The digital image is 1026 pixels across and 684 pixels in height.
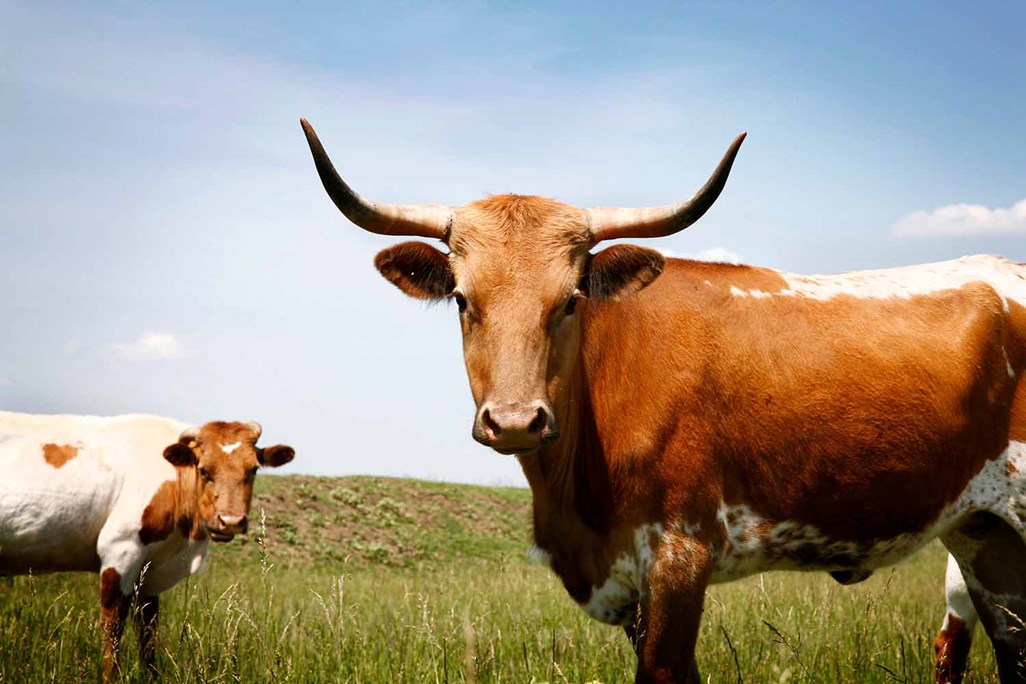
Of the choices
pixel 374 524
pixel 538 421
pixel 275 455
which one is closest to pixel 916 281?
pixel 538 421

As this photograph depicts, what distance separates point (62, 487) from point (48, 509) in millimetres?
268

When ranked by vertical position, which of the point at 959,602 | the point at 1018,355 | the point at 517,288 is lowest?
the point at 959,602

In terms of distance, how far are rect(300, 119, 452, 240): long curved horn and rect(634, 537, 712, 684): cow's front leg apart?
2175 mm

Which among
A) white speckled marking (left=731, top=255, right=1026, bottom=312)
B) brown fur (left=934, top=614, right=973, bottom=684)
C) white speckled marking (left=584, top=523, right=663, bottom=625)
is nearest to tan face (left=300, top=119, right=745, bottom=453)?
white speckled marking (left=584, top=523, right=663, bottom=625)

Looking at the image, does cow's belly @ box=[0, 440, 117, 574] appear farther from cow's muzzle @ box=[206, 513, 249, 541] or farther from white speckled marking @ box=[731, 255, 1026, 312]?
white speckled marking @ box=[731, 255, 1026, 312]

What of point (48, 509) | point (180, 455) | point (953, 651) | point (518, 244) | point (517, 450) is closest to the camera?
point (517, 450)

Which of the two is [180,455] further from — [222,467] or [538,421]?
[538,421]

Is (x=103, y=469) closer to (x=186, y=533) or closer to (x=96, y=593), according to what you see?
(x=186, y=533)

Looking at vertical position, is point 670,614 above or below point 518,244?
below

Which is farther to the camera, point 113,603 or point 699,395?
point 113,603

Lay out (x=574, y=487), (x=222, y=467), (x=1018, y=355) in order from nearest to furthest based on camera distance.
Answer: (x=574, y=487), (x=1018, y=355), (x=222, y=467)

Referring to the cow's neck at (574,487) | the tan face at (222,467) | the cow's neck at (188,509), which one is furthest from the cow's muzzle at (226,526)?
the cow's neck at (574,487)

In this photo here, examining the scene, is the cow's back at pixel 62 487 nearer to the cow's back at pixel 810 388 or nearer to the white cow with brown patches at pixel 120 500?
the white cow with brown patches at pixel 120 500

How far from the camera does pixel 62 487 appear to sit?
964 cm
